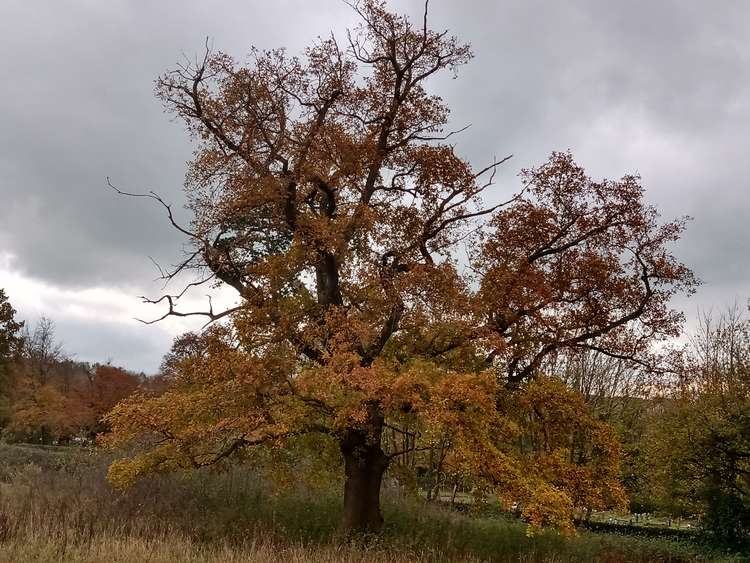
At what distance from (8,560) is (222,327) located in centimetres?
666

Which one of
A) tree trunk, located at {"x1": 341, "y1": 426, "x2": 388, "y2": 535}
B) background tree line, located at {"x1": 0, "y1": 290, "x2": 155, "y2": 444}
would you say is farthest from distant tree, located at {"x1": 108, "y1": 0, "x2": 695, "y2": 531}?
background tree line, located at {"x1": 0, "y1": 290, "x2": 155, "y2": 444}

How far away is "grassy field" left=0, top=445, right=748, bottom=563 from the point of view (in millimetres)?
9844

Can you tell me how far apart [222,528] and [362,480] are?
340cm

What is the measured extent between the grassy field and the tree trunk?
654mm

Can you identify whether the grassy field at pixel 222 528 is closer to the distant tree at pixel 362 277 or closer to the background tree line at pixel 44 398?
the distant tree at pixel 362 277

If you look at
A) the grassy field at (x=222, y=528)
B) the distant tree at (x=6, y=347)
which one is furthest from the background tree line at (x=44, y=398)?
the grassy field at (x=222, y=528)

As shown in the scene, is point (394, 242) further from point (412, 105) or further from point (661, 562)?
point (661, 562)

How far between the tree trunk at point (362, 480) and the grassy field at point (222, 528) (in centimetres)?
65

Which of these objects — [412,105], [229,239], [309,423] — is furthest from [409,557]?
[412,105]

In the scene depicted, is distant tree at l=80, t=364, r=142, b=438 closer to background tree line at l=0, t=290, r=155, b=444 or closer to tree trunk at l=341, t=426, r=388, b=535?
background tree line at l=0, t=290, r=155, b=444

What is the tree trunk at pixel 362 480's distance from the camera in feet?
47.0

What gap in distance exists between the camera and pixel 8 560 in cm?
851

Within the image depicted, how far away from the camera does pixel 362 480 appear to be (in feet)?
48.0

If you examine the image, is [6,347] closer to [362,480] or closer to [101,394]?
[101,394]
